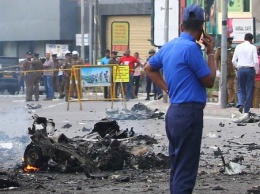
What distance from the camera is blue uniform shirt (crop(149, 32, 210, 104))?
6410 millimetres

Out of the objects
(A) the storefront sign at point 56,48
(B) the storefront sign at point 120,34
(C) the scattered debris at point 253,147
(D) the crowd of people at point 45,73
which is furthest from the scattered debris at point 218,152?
(A) the storefront sign at point 56,48

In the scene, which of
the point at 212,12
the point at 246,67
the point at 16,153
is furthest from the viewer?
the point at 212,12

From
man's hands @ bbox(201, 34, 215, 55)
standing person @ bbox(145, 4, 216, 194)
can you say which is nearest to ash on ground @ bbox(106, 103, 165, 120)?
man's hands @ bbox(201, 34, 215, 55)

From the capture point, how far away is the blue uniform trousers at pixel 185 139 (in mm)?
6445

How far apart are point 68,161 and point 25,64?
886 inches

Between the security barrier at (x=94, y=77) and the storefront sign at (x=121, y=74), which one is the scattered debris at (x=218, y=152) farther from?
the storefront sign at (x=121, y=74)

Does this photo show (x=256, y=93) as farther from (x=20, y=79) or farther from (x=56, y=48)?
(x=56, y=48)

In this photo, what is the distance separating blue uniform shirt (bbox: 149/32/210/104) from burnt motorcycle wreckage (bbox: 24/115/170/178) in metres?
3.31

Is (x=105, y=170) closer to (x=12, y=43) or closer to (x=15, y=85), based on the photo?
(x=15, y=85)

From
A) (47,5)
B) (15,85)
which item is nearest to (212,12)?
(15,85)

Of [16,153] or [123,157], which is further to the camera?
[16,153]

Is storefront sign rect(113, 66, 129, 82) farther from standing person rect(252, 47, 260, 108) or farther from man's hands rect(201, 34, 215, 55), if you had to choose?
man's hands rect(201, 34, 215, 55)

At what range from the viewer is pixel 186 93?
6453 mm

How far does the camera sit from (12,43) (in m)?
56.1
